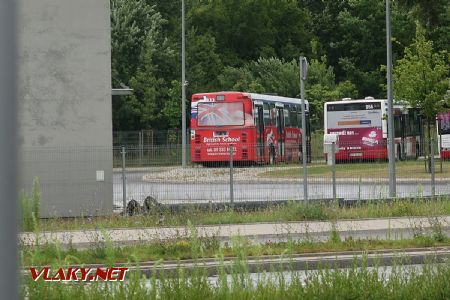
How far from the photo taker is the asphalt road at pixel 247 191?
22500 mm

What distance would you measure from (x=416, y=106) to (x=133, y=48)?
87.2 feet

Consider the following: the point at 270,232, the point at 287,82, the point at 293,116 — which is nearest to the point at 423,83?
the point at 293,116

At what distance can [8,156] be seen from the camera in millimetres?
2537

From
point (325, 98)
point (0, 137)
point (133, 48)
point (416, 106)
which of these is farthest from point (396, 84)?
point (0, 137)

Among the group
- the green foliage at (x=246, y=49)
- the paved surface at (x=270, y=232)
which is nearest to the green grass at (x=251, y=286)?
the paved surface at (x=270, y=232)

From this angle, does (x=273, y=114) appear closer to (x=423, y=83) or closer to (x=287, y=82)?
(x=423, y=83)

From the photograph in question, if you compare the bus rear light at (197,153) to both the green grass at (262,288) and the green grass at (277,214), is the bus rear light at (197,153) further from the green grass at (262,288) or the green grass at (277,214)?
the green grass at (262,288)

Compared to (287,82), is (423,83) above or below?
below

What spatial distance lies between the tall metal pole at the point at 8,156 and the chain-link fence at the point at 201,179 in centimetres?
1646

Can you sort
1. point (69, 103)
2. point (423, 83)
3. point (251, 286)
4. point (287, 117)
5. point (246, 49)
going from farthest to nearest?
point (246, 49)
point (287, 117)
point (423, 83)
point (69, 103)
point (251, 286)

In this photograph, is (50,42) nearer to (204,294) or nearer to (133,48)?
(204,294)

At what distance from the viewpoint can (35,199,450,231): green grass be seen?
722 inches

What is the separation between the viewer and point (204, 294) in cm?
816

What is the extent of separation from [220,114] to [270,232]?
81.8 feet
